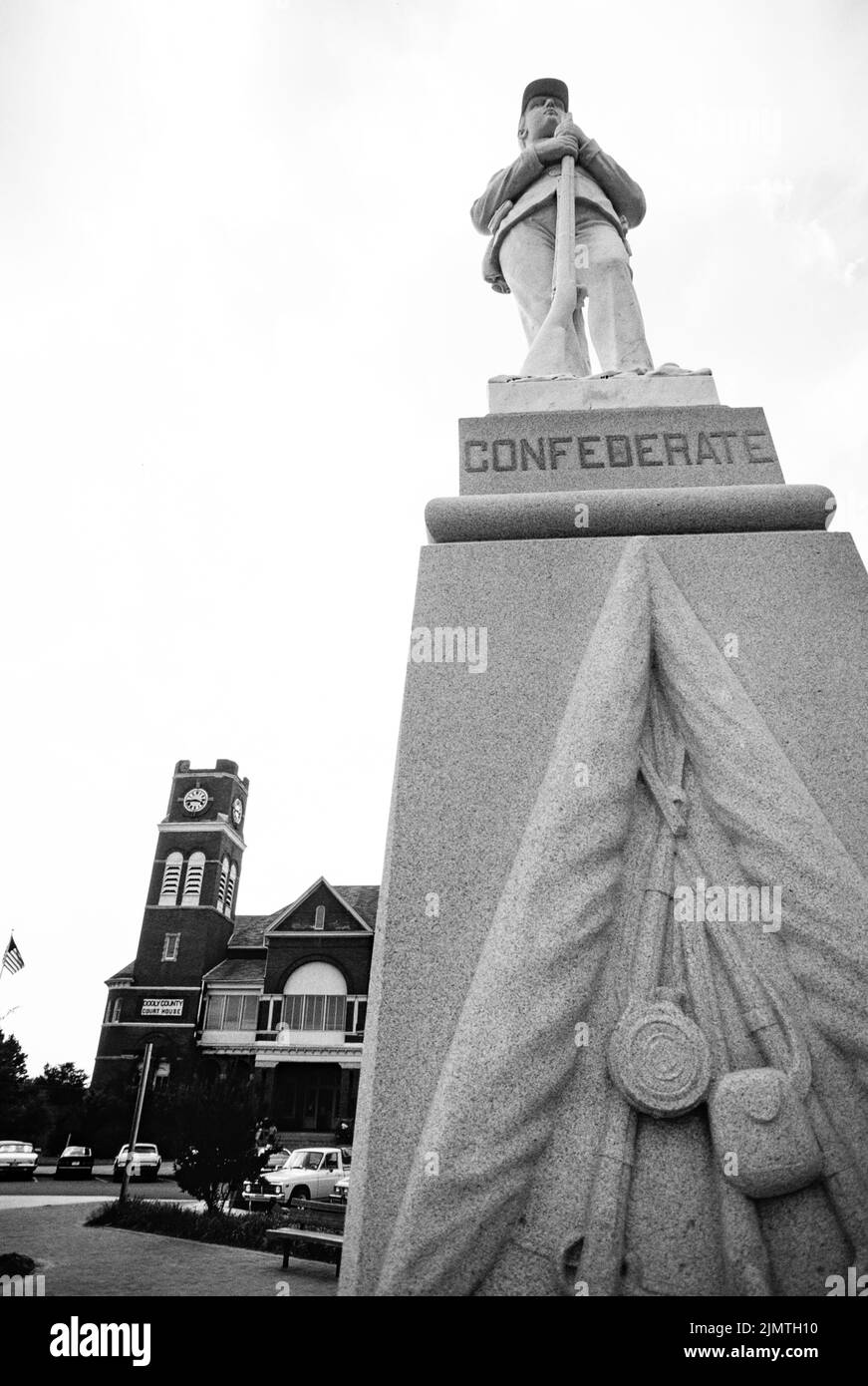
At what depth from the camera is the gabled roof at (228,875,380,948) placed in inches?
1839

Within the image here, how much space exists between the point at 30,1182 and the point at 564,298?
33940 millimetres

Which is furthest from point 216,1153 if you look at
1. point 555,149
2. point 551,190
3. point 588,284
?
point 555,149

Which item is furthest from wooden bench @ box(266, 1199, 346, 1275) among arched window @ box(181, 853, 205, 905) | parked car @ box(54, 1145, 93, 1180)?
arched window @ box(181, 853, 205, 905)

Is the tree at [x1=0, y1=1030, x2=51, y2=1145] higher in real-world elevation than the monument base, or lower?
lower

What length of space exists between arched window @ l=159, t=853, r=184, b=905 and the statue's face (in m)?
50.6

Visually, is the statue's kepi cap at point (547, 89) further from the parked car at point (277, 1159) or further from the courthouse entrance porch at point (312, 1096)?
the courthouse entrance porch at point (312, 1096)

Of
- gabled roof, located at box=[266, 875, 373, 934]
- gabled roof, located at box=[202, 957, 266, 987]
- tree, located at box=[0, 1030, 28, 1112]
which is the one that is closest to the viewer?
tree, located at box=[0, 1030, 28, 1112]

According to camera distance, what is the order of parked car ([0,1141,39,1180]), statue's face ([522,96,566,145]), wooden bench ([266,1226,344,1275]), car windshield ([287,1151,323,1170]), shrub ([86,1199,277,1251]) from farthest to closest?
parked car ([0,1141,39,1180]) < car windshield ([287,1151,323,1170]) < shrub ([86,1199,277,1251]) < wooden bench ([266,1226,344,1275]) < statue's face ([522,96,566,145])

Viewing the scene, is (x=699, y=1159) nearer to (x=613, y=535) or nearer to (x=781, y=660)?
(x=781, y=660)

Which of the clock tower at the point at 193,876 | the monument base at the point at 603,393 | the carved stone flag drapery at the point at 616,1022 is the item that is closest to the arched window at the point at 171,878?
the clock tower at the point at 193,876

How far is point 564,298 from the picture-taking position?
18.6ft

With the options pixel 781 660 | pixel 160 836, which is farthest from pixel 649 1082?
pixel 160 836

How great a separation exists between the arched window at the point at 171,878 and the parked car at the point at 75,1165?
Result: 20007 mm

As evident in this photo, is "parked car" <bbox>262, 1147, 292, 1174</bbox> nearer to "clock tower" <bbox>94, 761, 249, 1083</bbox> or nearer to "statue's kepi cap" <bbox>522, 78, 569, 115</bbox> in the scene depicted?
"clock tower" <bbox>94, 761, 249, 1083</bbox>
